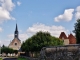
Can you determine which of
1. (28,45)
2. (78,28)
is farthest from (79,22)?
(28,45)

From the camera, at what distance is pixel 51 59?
220 inches

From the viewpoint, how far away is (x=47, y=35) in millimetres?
66312

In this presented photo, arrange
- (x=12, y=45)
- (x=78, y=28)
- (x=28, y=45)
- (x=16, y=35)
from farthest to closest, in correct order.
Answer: (x=16, y=35) → (x=12, y=45) → (x=28, y=45) → (x=78, y=28)

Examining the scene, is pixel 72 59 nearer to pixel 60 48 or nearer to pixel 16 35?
pixel 60 48

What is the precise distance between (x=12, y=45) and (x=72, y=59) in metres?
122

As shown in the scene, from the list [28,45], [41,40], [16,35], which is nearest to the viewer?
[41,40]

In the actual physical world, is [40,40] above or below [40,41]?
above

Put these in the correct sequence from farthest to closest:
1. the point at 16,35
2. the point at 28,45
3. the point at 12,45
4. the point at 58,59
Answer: the point at 16,35 → the point at 12,45 → the point at 28,45 → the point at 58,59

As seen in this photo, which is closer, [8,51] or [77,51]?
[77,51]

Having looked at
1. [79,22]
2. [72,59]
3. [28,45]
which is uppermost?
[79,22]

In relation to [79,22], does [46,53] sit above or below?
below

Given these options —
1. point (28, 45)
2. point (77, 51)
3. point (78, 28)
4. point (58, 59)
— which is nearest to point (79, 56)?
point (77, 51)

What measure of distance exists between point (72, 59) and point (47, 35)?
6127 centimetres

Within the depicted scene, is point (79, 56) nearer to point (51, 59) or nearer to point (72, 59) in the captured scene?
point (72, 59)
